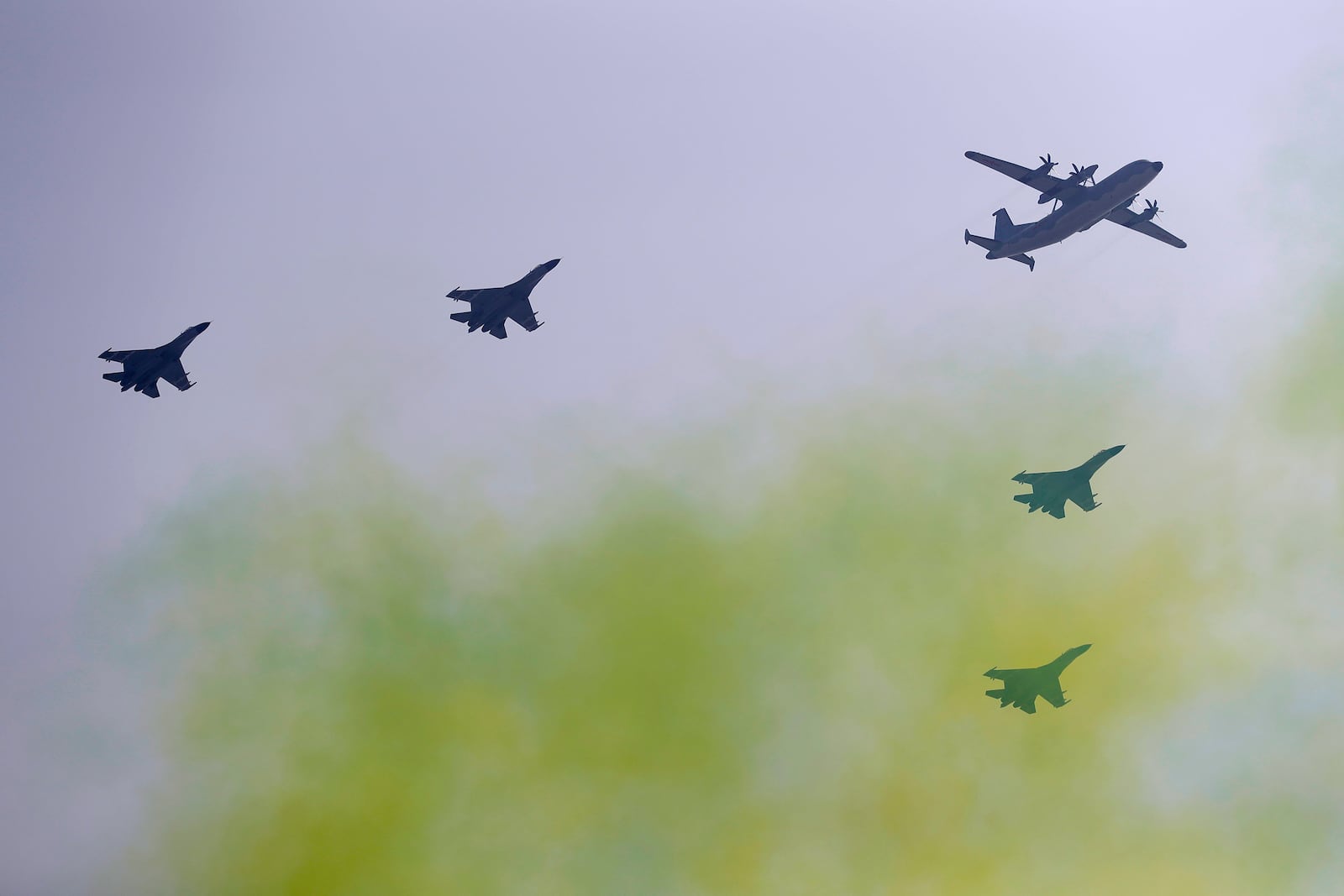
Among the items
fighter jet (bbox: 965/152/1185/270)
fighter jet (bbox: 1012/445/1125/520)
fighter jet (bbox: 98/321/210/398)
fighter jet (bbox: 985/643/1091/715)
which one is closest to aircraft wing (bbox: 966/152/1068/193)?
→ fighter jet (bbox: 965/152/1185/270)

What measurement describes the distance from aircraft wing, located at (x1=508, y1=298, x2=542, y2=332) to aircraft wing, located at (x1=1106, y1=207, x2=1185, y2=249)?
41.3 m

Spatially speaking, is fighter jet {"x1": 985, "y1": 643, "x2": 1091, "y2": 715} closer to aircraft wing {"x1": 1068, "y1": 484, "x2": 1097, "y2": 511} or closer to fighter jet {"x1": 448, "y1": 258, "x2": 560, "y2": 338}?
aircraft wing {"x1": 1068, "y1": 484, "x2": 1097, "y2": 511}

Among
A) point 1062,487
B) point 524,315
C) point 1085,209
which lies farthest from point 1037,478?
point 524,315

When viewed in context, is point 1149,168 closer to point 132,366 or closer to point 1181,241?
point 1181,241

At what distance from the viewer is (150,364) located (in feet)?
238

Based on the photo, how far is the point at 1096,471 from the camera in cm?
6706

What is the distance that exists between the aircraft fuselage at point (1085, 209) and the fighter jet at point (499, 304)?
109 feet

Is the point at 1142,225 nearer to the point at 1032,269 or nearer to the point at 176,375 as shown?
the point at 1032,269

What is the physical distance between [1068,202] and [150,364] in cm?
6528

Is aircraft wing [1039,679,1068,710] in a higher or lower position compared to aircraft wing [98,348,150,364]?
lower

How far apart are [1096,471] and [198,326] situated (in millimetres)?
64938

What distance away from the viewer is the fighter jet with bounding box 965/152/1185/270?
62594mm

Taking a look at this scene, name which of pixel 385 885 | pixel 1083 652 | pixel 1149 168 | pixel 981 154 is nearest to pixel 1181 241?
pixel 1149 168

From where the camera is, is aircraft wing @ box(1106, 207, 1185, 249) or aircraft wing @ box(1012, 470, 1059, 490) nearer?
aircraft wing @ box(1012, 470, 1059, 490)
